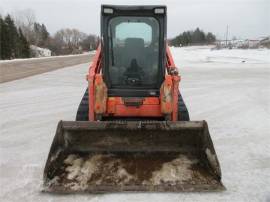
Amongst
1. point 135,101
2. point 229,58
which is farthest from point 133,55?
point 229,58

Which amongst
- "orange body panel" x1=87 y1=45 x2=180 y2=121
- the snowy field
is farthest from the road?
"orange body panel" x1=87 y1=45 x2=180 y2=121

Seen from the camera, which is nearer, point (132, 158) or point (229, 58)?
point (132, 158)

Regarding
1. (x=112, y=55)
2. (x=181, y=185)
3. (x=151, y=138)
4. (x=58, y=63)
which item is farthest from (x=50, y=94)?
(x=58, y=63)

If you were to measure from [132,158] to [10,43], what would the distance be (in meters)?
44.5

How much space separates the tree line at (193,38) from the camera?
100475 millimetres

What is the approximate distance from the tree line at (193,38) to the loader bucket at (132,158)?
9671cm

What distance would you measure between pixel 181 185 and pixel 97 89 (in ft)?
6.36

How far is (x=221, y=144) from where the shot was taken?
581cm

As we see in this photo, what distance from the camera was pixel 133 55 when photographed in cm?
536

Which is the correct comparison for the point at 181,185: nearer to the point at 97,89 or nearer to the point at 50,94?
the point at 97,89

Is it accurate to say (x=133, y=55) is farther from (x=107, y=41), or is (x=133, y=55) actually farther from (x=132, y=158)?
(x=132, y=158)

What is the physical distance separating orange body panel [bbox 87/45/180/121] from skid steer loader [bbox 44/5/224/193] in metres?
0.01

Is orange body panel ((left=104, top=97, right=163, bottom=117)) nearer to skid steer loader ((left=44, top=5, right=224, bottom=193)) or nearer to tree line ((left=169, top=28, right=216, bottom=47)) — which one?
skid steer loader ((left=44, top=5, right=224, bottom=193))

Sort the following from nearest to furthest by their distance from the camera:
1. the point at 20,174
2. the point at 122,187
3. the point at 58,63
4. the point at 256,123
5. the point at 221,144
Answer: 1. the point at 122,187
2. the point at 20,174
3. the point at 221,144
4. the point at 256,123
5. the point at 58,63
